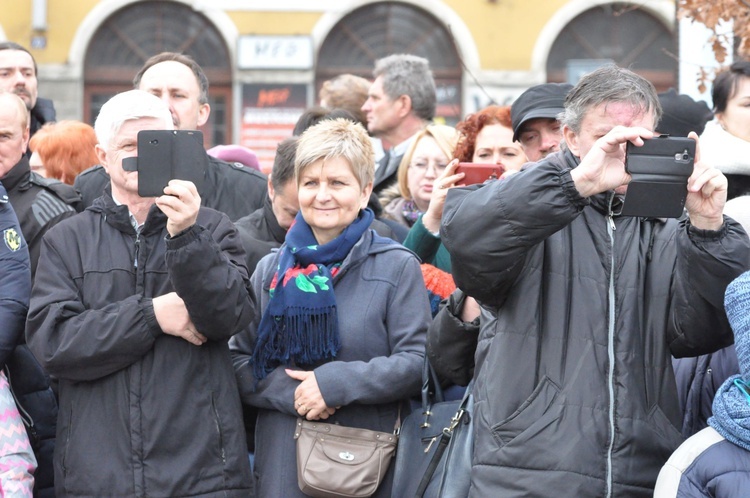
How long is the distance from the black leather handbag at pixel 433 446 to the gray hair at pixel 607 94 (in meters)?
0.86

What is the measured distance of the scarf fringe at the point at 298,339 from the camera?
3.96 m

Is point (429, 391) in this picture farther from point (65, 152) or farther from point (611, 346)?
point (65, 152)

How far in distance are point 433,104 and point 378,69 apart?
384 millimetres

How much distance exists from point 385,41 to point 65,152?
11214 mm

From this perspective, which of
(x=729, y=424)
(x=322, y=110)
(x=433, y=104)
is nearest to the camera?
(x=729, y=424)

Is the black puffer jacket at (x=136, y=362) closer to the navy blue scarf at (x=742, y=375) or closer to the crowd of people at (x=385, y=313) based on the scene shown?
the crowd of people at (x=385, y=313)

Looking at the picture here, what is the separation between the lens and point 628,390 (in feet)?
10.5

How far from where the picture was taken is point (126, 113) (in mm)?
3928

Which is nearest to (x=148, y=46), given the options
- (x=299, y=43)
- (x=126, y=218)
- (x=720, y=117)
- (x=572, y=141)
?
(x=299, y=43)

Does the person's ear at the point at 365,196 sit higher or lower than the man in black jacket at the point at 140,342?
higher

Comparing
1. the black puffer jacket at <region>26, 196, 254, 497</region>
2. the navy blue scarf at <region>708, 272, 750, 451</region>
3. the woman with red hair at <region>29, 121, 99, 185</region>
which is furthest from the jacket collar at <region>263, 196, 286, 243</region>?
the navy blue scarf at <region>708, 272, 750, 451</region>

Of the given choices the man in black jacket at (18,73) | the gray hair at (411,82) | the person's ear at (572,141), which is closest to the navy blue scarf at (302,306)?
the person's ear at (572,141)

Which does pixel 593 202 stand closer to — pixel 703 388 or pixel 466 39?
pixel 703 388

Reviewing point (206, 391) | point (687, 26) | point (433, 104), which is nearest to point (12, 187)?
point (206, 391)
